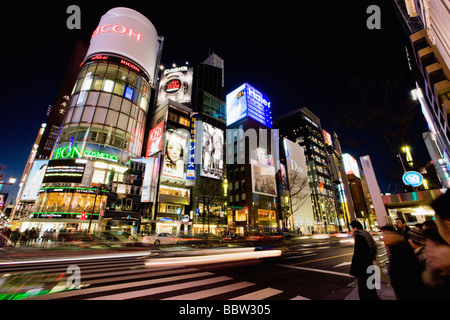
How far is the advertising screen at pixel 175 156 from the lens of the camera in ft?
143

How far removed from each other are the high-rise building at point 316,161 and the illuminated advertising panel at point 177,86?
196 feet

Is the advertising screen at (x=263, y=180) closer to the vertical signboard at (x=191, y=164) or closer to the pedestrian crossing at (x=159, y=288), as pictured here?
the vertical signboard at (x=191, y=164)

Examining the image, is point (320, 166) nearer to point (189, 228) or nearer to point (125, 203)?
point (189, 228)

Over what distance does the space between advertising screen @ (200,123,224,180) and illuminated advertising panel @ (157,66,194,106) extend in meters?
11.9

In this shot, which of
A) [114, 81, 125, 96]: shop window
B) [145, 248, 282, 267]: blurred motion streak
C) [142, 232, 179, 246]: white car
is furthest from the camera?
[114, 81, 125, 96]: shop window

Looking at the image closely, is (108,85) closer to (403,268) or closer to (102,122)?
(102,122)

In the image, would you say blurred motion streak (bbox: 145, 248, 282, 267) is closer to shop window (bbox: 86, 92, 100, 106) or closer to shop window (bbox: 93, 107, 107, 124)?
shop window (bbox: 93, 107, 107, 124)

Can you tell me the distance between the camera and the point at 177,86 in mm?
57688

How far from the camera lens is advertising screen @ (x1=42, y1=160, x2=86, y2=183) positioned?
3362 centimetres

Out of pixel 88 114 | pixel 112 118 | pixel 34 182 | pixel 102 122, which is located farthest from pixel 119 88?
pixel 34 182

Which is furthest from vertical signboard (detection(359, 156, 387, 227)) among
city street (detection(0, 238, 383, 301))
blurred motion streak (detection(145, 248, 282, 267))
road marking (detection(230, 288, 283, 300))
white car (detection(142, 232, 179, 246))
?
white car (detection(142, 232, 179, 246))

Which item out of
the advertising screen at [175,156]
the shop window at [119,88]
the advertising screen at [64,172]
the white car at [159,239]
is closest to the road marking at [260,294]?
the white car at [159,239]
